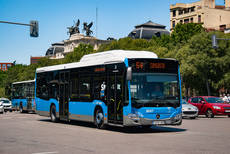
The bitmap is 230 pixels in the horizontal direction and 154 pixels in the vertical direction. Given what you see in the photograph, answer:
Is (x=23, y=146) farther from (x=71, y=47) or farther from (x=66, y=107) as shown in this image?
(x=71, y=47)

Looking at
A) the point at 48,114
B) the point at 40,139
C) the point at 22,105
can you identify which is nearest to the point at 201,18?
the point at 22,105

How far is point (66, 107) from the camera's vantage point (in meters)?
21.1

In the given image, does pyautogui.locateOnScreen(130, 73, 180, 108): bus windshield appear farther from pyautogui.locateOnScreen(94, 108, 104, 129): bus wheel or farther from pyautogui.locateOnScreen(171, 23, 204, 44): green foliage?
pyautogui.locateOnScreen(171, 23, 204, 44): green foliage

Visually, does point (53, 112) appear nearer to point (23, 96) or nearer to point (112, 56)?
point (112, 56)

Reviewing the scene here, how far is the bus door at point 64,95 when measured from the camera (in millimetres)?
20969

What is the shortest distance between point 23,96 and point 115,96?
23664 mm

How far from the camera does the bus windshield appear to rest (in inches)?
604

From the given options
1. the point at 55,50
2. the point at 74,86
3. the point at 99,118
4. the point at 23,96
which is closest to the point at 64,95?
the point at 74,86

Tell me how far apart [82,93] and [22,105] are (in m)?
20.8

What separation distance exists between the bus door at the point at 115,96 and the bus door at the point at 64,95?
14.9 feet

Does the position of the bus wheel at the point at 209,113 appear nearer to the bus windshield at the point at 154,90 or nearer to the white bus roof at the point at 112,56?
the white bus roof at the point at 112,56

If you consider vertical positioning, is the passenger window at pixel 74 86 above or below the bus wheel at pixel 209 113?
above

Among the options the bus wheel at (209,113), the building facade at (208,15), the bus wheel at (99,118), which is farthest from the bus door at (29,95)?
the building facade at (208,15)

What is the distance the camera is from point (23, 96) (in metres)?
38.4
